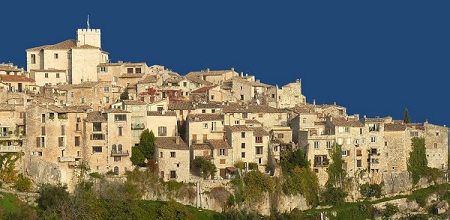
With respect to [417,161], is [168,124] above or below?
above

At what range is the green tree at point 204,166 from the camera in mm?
87125

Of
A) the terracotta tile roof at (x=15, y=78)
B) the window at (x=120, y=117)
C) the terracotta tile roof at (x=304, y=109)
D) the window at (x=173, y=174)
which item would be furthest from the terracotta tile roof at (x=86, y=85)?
the terracotta tile roof at (x=304, y=109)

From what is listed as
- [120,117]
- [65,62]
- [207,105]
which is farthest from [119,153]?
[65,62]

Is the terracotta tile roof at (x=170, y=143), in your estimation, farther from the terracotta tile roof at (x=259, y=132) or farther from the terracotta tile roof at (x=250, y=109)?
the terracotta tile roof at (x=250, y=109)

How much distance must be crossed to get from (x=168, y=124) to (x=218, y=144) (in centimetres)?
432

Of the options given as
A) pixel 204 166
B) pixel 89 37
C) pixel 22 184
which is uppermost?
pixel 89 37

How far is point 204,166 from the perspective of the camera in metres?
87.2

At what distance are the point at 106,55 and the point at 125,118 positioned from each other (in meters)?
22.0

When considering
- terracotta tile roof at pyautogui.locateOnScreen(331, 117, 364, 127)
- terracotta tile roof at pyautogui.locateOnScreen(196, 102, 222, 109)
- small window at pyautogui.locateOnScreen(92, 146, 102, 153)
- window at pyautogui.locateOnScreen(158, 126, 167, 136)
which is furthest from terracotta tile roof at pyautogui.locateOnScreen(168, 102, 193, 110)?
terracotta tile roof at pyautogui.locateOnScreen(331, 117, 364, 127)

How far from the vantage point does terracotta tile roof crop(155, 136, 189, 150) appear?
284ft

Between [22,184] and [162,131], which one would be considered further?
[162,131]

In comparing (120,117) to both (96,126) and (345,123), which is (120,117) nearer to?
(96,126)

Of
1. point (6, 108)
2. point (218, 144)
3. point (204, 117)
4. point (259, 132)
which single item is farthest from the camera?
point (204, 117)

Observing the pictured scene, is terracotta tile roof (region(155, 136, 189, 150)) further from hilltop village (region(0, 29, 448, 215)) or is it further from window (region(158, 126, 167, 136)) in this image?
window (region(158, 126, 167, 136))
